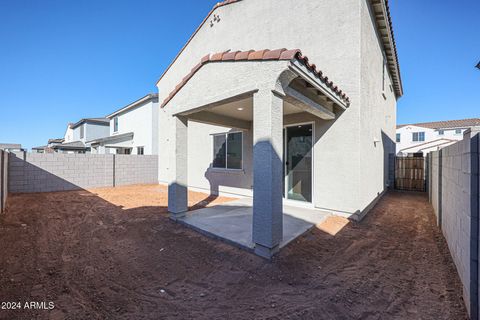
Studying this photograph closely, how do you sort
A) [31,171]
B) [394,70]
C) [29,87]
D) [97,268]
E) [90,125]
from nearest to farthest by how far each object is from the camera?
[97,268] < [31,171] < [394,70] < [29,87] < [90,125]

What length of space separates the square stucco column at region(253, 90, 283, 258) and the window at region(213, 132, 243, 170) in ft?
15.6

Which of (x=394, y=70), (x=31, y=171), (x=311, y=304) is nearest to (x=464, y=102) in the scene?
(x=394, y=70)

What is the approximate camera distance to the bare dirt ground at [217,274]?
2361 mm

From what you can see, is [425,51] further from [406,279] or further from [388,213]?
[406,279]

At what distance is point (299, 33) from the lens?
6.66 metres

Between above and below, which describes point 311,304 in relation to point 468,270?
below

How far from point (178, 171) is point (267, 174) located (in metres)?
3.08

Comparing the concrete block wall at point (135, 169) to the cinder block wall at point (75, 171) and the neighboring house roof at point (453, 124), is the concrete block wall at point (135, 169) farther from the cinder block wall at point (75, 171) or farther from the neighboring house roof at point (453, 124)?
the neighboring house roof at point (453, 124)

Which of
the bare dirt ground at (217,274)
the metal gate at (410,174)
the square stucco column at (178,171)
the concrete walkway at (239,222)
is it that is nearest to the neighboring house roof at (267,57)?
the square stucco column at (178,171)

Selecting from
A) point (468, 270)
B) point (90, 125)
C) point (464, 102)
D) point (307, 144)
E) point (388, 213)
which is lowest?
point (388, 213)

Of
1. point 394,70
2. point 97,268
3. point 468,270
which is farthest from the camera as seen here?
point 394,70

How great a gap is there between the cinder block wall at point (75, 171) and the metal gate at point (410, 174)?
15.1 metres

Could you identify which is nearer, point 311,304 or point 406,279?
point 311,304

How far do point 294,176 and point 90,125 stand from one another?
26.5 metres
